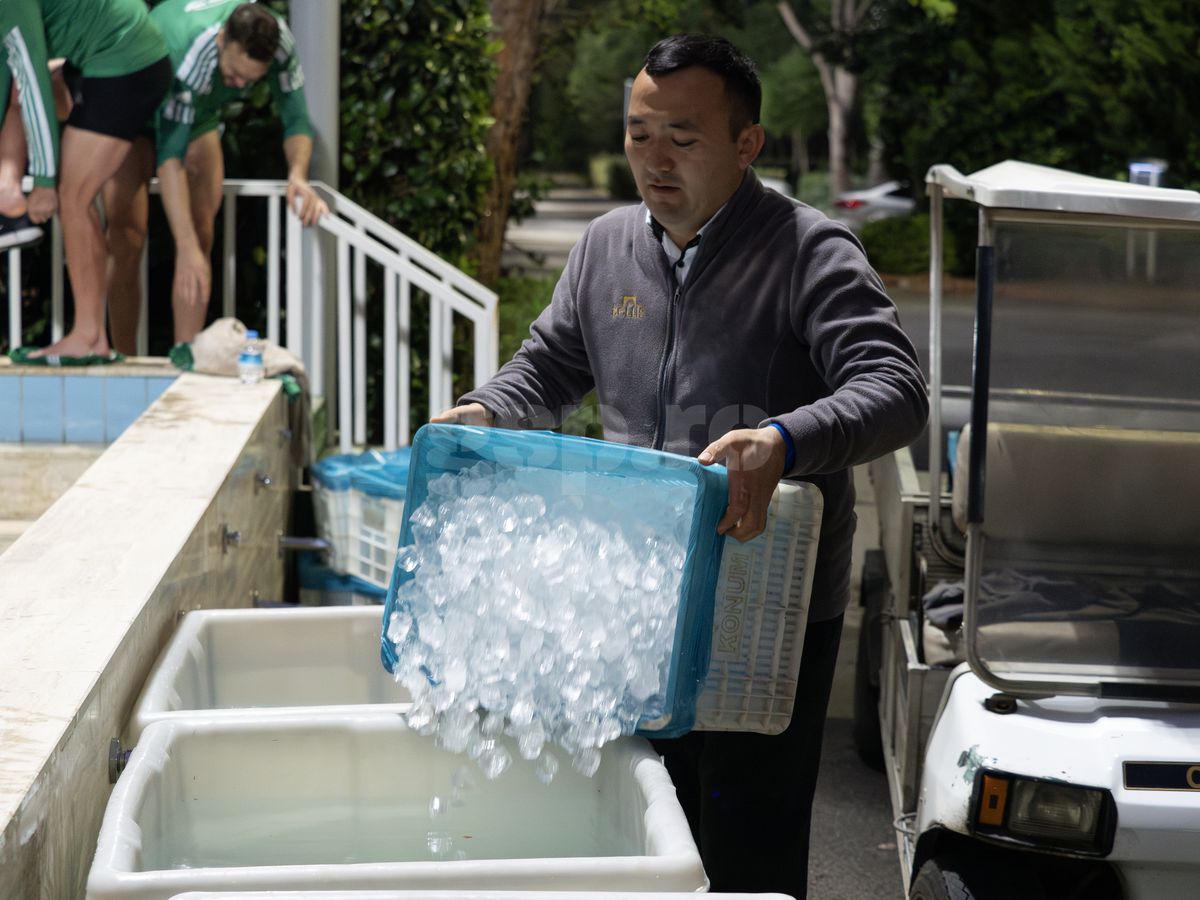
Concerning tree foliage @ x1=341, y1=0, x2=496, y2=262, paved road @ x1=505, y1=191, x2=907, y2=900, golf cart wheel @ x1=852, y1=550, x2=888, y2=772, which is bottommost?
paved road @ x1=505, y1=191, x2=907, y2=900

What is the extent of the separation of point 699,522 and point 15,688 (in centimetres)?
110

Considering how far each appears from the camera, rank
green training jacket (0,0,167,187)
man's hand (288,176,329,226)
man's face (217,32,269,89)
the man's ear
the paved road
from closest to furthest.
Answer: the man's ear < the paved road < green training jacket (0,0,167,187) < man's face (217,32,269,89) < man's hand (288,176,329,226)

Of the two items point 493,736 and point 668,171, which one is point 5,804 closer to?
point 493,736

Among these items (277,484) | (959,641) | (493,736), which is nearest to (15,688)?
(493,736)

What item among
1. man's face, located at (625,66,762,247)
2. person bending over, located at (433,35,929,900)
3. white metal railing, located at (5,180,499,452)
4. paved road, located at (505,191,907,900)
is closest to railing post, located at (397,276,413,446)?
white metal railing, located at (5,180,499,452)

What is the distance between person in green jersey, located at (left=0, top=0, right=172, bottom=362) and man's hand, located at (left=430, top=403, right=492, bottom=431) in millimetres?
3809

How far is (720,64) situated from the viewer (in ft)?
8.21

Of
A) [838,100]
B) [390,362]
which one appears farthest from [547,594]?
[838,100]

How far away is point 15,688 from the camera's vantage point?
7.65 ft

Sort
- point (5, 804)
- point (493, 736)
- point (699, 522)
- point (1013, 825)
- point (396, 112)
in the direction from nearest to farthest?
point (5, 804), point (699, 522), point (493, 736), point (1013, 825), point (396, 112)

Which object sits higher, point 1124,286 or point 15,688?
point 1124,286

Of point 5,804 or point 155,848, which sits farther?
point 155,848

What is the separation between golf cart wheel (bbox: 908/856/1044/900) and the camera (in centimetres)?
276

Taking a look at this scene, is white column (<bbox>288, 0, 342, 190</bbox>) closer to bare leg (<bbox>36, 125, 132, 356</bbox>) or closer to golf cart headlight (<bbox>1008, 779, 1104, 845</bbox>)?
bare leg (<bbox>36, 125, 132, 356</bbox>)
